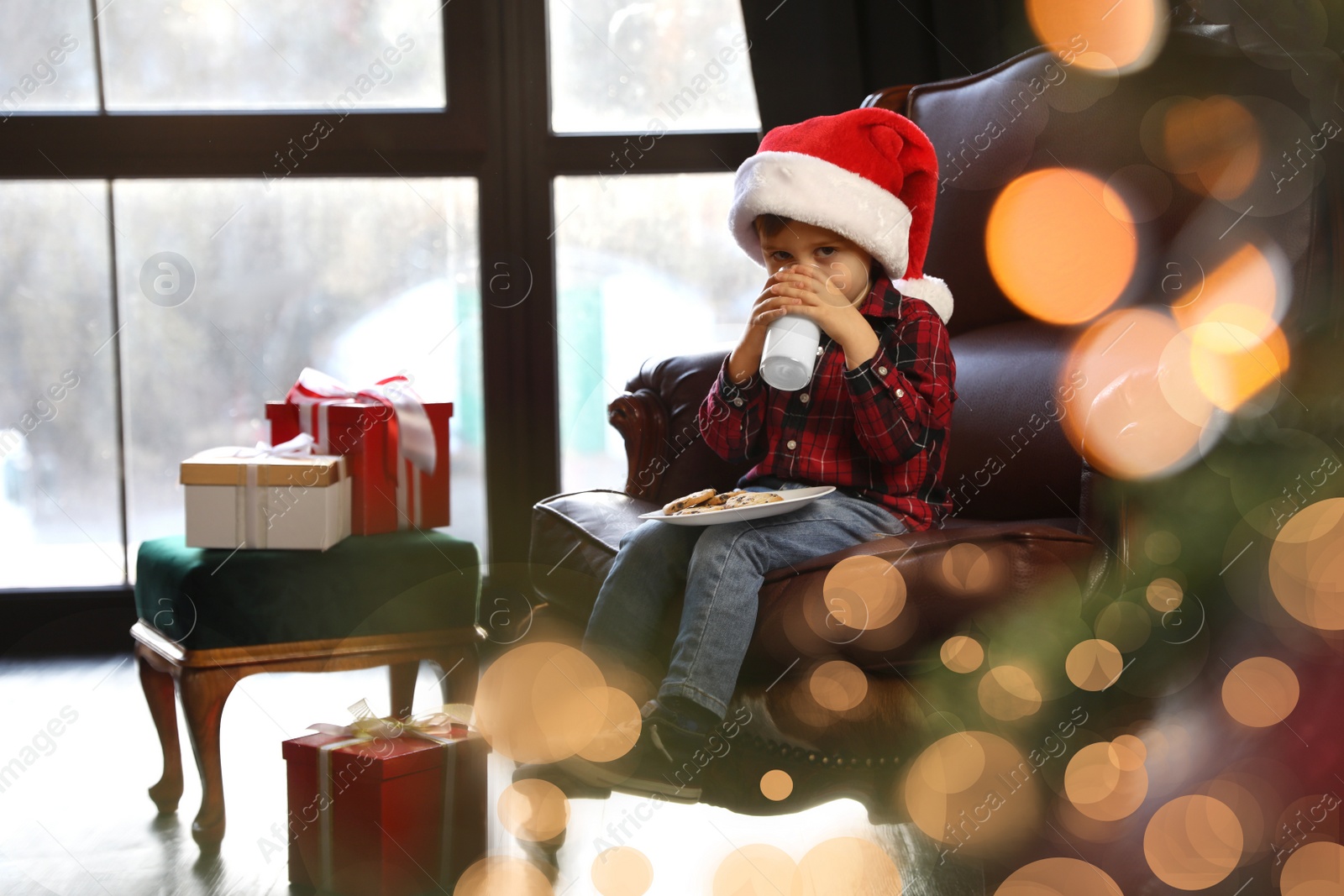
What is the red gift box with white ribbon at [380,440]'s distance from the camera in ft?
5.35

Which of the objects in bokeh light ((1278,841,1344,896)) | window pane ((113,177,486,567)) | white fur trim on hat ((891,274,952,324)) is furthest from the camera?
window pane ((113,177,486,567))

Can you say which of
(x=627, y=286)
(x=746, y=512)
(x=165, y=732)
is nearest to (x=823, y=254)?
(x=746, y=512)

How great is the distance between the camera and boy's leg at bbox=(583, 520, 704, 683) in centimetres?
124

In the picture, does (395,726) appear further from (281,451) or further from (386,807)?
(281,451)

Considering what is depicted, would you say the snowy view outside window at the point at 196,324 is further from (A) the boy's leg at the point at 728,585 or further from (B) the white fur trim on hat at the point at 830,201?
(A) the boy's leg at the point at 728,585

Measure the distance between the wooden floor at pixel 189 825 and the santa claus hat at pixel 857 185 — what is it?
2.78ft

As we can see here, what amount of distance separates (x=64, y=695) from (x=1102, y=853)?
2.08 metres

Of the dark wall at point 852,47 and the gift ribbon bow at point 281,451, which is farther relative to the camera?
the dark wall at point 852,47

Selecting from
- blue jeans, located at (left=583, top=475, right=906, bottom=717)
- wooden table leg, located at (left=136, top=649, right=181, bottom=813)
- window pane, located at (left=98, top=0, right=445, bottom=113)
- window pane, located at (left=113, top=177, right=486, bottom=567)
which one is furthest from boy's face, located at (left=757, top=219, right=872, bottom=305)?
window pane, located at (left=98, top=0, right=445, bottom=113)

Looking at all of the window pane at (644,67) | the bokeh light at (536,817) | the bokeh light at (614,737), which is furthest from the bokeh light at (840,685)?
the window pane at (644,67)

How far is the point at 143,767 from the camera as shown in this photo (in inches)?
67.0

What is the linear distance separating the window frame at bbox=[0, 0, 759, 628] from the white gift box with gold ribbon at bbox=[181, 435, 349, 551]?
3.80 feet

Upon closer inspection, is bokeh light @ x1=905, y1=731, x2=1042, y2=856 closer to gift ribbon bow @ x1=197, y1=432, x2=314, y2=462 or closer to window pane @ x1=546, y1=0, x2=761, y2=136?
gift ribbon bow @ x1=197, y1=432, x2=314, y2=462

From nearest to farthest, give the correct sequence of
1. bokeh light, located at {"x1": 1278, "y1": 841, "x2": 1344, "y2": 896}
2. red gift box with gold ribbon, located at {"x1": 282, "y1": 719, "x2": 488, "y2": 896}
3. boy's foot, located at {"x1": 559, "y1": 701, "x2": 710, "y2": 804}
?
bokeh light, located at {"x1": 1278, "y1": 841, "x2": 1344, "y2": 896} → boy's foot, located at {"x1": 559, "y1": 701, "x2": 710, "y2": 804} → red gift box with gold ribbon, located at {"x1": 282, "y1": 719, "x2": 488, "y2": 896}
